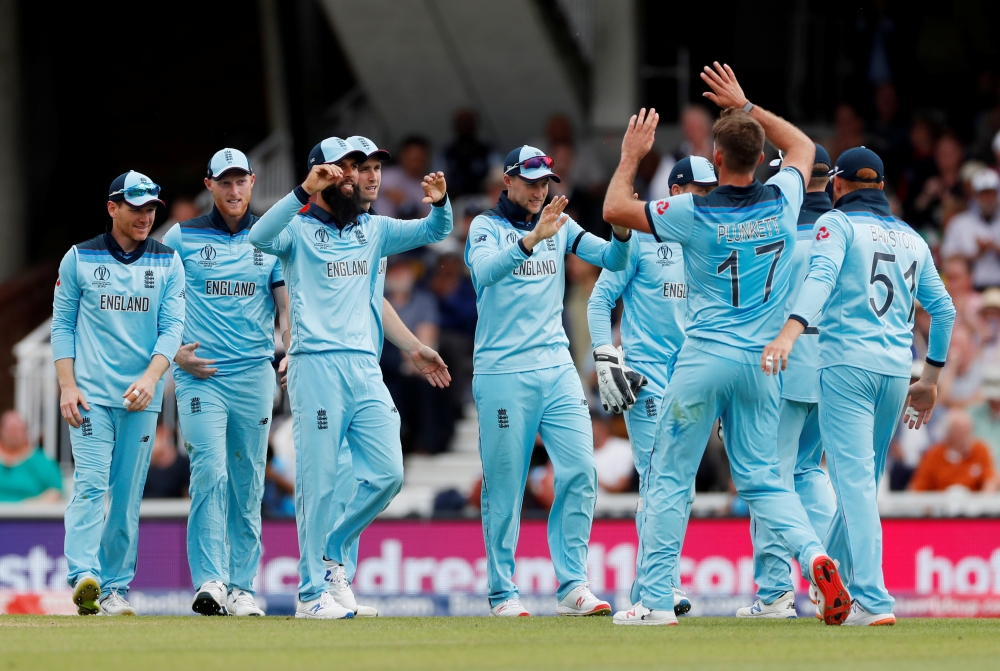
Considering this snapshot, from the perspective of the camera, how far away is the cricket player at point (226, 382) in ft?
30.9

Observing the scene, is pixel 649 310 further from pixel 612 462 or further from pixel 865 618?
pixel 612 462

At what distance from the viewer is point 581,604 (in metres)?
9.19

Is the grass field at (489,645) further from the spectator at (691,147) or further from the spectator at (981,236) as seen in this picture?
the spectator at (691,147)

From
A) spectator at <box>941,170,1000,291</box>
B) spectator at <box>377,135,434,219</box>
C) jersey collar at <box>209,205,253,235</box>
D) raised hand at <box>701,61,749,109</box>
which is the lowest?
jersey collar at <box>209,205,253,235</box>

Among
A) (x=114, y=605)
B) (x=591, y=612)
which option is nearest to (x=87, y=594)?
(x=114, y=605)

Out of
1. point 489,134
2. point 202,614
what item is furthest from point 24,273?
point 202,614

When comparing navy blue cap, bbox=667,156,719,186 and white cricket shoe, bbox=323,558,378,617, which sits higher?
navy blue cap, bbox=667,156,719,186

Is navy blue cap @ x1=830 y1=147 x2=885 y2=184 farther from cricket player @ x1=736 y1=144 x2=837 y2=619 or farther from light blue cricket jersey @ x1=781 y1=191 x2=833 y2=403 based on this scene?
light blue cricket jersey @ x1=781 y1=191 x2=833 y2=403

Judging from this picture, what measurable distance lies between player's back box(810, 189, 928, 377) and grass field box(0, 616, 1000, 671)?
4.93 ft

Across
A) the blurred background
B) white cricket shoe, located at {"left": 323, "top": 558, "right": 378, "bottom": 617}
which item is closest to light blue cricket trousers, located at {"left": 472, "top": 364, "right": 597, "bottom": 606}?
white cricket shoe, located at {"left": 323, "top": 558, "right": 378, "bottom": 617}

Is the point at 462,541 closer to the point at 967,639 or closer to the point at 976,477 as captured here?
the point at 976,477

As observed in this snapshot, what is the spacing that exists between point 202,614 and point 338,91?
45.4 ft

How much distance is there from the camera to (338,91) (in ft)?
73.2

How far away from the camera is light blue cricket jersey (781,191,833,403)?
30.1ft
